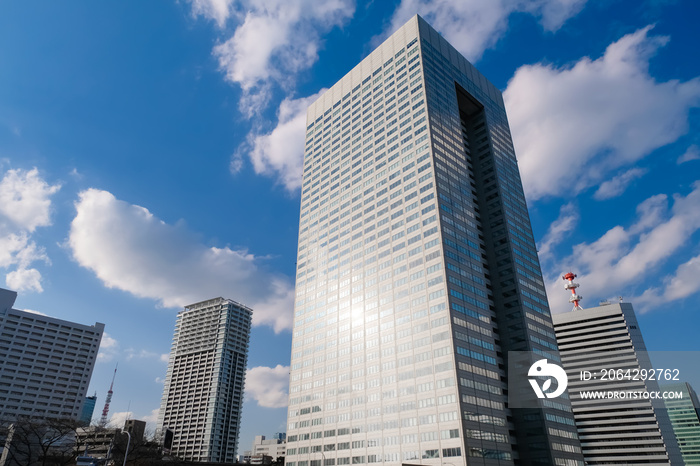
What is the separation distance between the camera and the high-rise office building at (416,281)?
110 meters

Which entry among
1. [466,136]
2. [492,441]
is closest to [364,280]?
[492,441]

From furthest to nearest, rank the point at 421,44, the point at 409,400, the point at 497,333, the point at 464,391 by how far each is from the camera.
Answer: the point at 421,44, the point at 497,333, the point at 409,400, the point at 464,391

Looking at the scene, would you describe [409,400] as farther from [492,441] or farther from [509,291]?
[509,291]

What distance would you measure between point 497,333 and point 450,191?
42885 mm

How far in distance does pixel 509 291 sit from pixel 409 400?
1778 inches

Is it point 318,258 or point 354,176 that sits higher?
point 354,176

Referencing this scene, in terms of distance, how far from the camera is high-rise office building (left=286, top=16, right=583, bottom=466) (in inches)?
4331

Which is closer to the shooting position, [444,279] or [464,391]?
[464,391]

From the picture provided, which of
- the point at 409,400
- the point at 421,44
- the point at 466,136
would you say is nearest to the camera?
the point at 409,400

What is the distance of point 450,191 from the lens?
13612cm

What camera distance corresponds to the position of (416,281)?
12412 centimetres

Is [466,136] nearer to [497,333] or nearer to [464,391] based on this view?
[497,333]

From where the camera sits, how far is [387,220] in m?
140

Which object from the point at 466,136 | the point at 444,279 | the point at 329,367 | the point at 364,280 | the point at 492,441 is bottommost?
the point at 492,441
